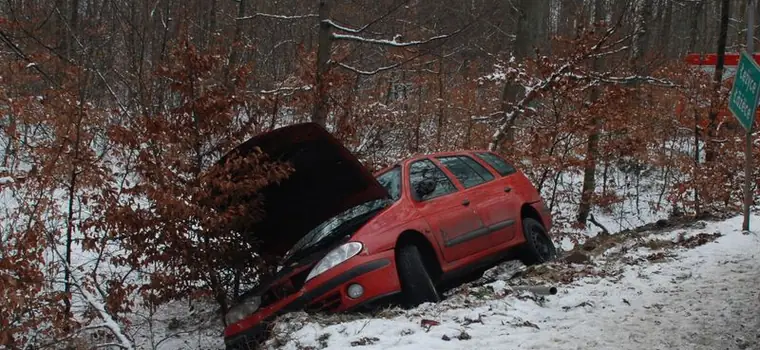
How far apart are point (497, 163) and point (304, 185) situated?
278 cm

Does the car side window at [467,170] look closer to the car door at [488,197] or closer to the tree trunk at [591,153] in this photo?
the car door at [488,197]

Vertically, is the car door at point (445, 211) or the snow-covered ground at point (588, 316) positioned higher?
the car door at point (445, 211)

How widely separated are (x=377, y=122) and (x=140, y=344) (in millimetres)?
5756

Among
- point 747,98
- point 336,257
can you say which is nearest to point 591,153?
point 747,98

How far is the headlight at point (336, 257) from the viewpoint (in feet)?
20.4

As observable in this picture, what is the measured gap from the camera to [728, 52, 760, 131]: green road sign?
846 cm

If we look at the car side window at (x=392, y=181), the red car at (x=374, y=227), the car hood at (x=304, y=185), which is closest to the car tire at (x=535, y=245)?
the red car at (x=374, y=227)

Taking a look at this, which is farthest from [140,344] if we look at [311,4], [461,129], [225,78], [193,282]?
[461,129]

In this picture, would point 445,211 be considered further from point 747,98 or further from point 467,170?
point 747,98

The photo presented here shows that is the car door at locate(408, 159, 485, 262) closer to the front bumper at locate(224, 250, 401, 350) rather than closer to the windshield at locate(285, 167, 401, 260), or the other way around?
the windshield at locate(285, 167, 401, 260)

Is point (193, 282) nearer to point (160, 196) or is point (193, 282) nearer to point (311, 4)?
point (160, 196)

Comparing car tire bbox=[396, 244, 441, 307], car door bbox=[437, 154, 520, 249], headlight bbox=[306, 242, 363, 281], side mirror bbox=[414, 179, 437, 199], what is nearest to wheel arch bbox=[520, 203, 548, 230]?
car door bbox=[437, 154, 520, 249]

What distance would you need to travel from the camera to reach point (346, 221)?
24.0ft

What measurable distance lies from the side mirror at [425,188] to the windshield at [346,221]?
0.22 m
